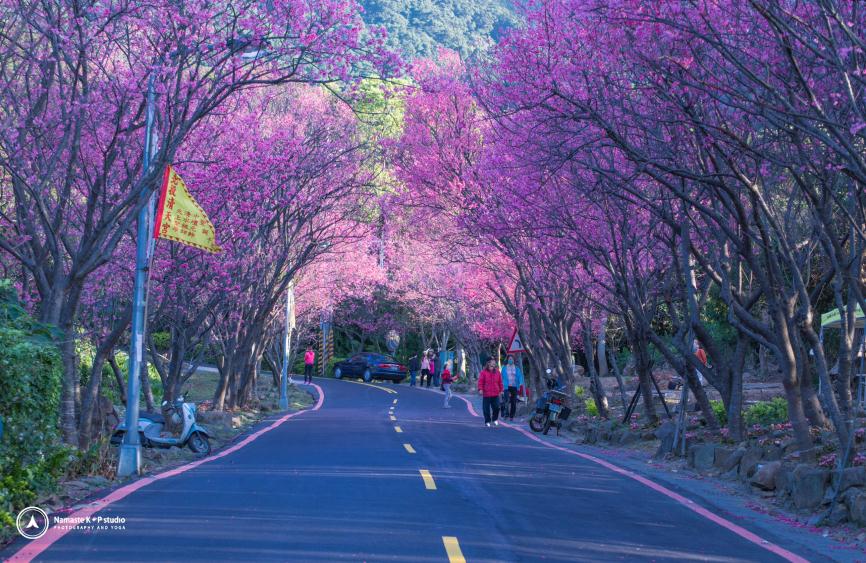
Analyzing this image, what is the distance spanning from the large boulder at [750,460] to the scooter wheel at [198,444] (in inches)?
371

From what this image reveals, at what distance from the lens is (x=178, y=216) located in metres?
16.0

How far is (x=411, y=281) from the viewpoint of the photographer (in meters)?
57.3

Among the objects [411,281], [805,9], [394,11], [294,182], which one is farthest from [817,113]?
[394,11]

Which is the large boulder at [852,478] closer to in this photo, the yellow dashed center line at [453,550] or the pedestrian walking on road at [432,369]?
the yellow dashed center line at [453,550]

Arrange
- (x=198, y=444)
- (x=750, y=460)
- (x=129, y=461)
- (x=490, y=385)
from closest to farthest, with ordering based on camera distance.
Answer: (x=129, y=461)
(x=750, y=460)
(x=198, y=444)
(x=490, y=385)

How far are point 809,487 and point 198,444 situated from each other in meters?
11.1

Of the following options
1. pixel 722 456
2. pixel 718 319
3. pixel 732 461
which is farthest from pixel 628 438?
pixel 718 319

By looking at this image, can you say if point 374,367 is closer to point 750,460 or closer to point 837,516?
point 750,460

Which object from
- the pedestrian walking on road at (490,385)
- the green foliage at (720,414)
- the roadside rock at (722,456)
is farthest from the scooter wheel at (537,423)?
the roadside rock at (722,456)

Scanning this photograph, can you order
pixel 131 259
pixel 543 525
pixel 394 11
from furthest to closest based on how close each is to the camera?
pixel 394 11
pixel 131 259
pixel 543 525

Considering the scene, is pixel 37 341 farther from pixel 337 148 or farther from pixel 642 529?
pixel 337 148

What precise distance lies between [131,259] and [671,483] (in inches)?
532

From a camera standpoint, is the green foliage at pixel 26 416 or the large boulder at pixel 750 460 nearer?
the green foliage at pixel 26 416

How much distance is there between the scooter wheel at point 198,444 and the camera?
1903 cm
